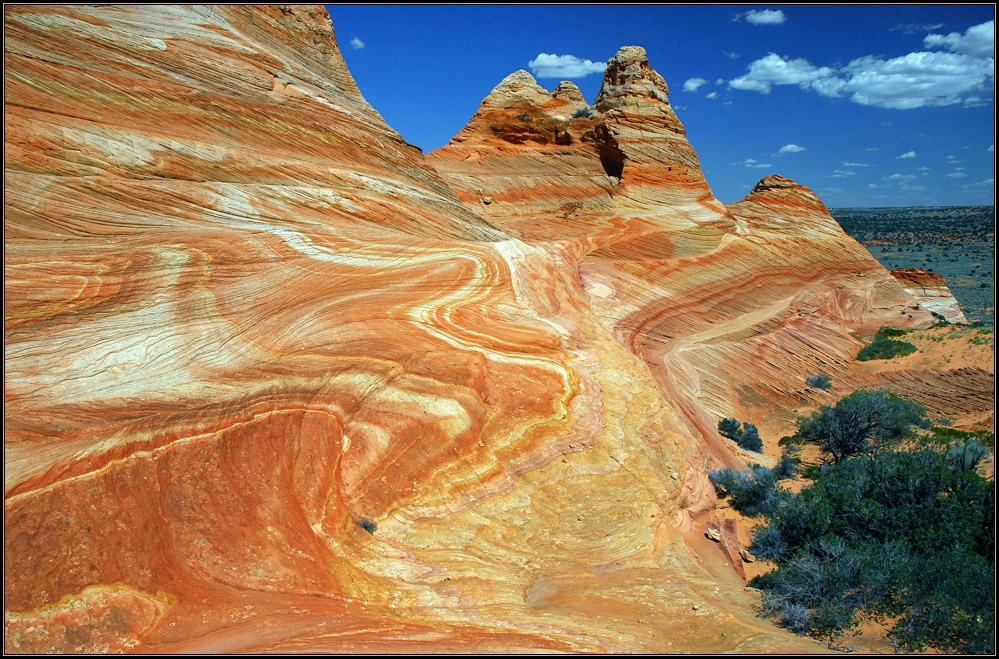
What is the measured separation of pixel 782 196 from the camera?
29.6 meters

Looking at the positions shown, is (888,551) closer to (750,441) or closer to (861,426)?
(750,441)

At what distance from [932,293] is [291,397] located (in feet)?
115

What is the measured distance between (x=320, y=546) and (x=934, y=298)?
35.0 m

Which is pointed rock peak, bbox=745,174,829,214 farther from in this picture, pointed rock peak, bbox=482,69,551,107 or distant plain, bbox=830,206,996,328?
pointed rock peak, bbox=482,69,551,107

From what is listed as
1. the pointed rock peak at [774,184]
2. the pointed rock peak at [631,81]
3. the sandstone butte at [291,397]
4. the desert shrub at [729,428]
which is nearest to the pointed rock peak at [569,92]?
the pointed rock peak at [631,81]

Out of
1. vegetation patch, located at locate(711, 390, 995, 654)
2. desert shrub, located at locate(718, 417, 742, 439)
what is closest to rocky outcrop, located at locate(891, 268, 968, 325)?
desert shrub, located at locate(718, 417, 742, 439)

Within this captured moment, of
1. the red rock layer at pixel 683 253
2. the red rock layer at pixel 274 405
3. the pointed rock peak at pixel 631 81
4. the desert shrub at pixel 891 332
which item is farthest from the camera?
the pointed rock peak at pixel 631 81

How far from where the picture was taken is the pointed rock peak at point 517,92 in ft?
90.5

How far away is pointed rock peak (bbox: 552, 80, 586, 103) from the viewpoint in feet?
105

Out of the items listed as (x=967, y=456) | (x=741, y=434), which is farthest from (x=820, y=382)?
(x=967, y=456)

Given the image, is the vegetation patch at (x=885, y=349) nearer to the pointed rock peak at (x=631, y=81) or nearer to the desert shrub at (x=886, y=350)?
the desert shrub at (x=886, y=350)

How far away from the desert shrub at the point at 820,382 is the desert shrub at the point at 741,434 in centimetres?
560

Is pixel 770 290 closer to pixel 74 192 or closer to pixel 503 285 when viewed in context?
pixel 503 285

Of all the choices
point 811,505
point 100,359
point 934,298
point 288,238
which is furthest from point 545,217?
point 934,298
